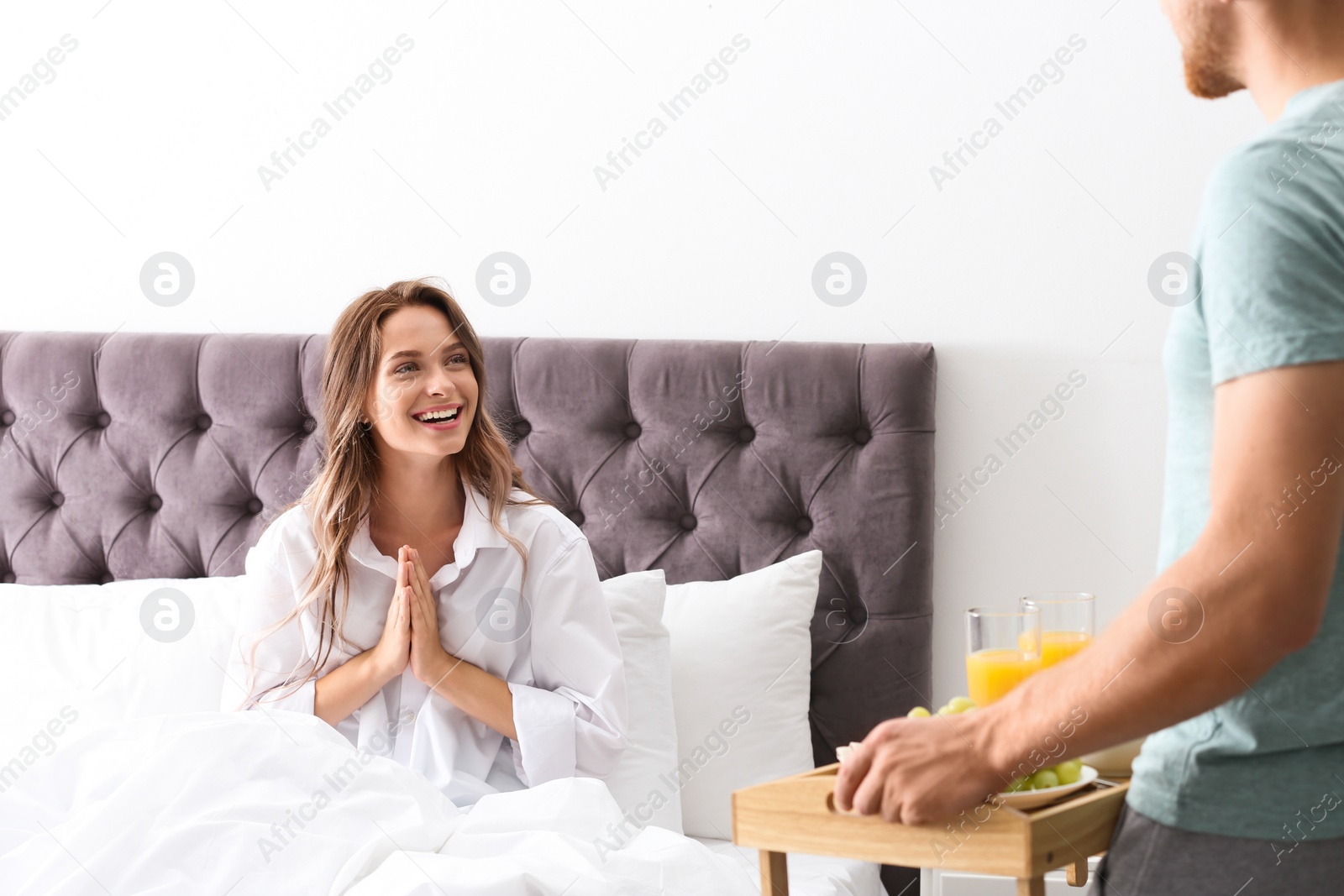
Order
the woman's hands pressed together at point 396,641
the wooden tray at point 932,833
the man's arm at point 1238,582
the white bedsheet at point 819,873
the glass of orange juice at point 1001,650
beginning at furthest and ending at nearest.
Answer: the woman's hands pressed together at point 396,641 → the white bedsheet at point 819,873 → the glass of orange juice at point 1001,650 → the wooden tray at point 932,833 → the man's arm at point 1238,582

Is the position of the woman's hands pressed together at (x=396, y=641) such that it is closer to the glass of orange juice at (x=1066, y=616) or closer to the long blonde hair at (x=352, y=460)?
the long blonde hair at (x=352, y=460)

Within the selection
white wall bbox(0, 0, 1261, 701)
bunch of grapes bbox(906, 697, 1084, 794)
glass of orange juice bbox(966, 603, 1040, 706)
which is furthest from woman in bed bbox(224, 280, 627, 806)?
bunch of grapes bbox(906, 697, 1084, 794)

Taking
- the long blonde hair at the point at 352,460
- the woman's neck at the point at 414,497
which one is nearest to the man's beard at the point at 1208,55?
the long blonde hair at the point at 352,460

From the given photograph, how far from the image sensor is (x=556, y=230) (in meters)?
2.12

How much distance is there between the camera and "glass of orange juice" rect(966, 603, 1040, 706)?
1011mm

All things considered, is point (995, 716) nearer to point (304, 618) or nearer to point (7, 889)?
point (7, 889)

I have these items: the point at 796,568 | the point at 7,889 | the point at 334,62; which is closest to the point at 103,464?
the point at 334,62

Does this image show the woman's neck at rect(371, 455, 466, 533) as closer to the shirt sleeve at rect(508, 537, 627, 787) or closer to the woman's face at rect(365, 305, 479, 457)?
the woman's face at rect(365, 305, 479, 457)

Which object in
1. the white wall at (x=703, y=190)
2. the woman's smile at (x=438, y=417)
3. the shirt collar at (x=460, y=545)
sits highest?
the white wall at (x=703, y=190)

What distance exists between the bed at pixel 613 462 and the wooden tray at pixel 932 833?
81 cm

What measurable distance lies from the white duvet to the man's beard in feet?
3.14

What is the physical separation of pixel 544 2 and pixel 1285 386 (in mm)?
1742

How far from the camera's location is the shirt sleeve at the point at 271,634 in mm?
1740

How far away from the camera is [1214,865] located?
0.76 metres
